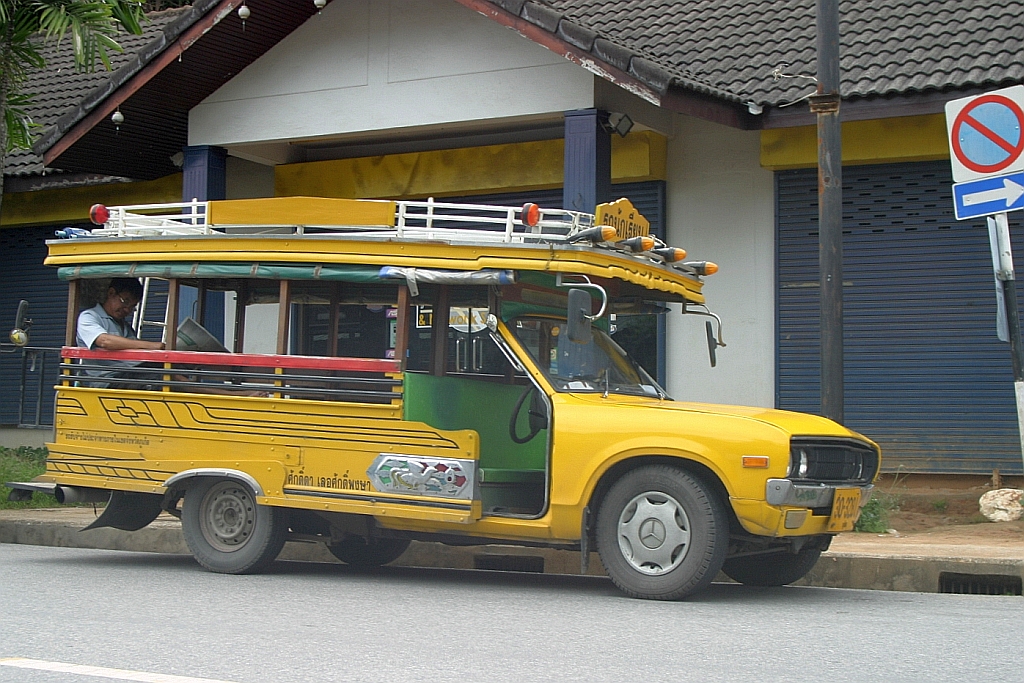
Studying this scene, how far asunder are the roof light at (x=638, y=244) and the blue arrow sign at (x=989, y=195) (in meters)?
2.38

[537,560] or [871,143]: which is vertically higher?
[871,143]

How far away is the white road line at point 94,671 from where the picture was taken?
5.10 m

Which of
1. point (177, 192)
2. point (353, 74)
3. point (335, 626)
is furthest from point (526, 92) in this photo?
point (335, 626)

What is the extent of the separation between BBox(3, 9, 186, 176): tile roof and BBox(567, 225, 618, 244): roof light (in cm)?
1055

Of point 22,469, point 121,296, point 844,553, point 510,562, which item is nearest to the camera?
point 844,553

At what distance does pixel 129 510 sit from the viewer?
924cm

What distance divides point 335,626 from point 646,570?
6.33 ft

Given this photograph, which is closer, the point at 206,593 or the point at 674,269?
the point at 206,593

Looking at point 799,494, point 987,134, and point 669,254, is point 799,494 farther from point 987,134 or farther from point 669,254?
point 987,134

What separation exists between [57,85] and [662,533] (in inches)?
558

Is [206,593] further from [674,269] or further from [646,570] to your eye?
[674,269]

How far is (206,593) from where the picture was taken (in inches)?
307

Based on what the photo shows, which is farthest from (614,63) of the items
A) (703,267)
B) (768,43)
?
(703,267)

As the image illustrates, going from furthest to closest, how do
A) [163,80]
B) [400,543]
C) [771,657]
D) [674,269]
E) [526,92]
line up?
[163,80], [526,92], [400,543], [674,269], [771,657]
